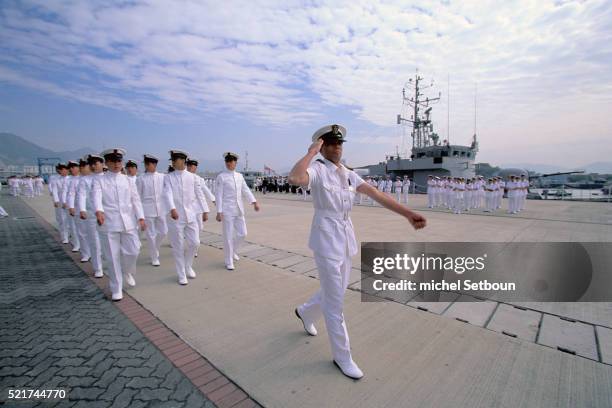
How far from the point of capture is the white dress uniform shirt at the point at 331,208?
2.48m

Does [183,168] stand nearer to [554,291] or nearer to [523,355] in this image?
[523,355]

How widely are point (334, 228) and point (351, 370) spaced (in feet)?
3.86

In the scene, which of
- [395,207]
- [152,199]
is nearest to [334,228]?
[395,207]

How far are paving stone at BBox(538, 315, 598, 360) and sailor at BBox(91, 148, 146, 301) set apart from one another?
5.11 metres

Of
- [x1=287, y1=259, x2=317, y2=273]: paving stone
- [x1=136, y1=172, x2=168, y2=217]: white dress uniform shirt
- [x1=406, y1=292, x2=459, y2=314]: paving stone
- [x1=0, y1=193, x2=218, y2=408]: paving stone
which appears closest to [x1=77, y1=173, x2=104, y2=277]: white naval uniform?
[x1=0, y1=193, x2=218, y2=408]: paving stone

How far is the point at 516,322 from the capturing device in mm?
3344

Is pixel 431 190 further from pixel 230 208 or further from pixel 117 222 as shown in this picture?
pixel 117 222

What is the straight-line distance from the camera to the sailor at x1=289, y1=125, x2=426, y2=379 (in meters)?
2.48

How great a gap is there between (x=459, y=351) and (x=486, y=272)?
9.12 ft

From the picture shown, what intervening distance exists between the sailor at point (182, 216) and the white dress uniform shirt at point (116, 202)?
53 cm

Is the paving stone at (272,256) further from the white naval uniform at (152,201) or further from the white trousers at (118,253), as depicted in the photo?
the white trousers at (118,253)

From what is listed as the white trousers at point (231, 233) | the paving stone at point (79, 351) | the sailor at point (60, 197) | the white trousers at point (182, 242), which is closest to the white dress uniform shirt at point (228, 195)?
the white trousers at point (231, 233)

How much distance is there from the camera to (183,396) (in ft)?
7.48

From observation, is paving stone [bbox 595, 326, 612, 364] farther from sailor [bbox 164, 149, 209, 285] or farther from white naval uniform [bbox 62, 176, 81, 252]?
white naval uniform [bbox 62, 176, 81, 252]
